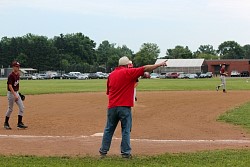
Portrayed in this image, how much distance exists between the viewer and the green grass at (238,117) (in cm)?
1420

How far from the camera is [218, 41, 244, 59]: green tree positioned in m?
176

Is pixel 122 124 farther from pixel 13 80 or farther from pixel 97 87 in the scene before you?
pixel 97 87

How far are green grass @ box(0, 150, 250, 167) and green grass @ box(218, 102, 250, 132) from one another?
4910mm

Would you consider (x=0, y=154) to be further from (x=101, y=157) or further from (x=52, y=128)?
(x=52, y=128)

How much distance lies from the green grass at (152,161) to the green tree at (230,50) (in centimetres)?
16968

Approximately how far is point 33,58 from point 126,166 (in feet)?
436

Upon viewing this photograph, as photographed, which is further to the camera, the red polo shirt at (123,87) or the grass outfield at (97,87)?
the grass outfield at (97,87)

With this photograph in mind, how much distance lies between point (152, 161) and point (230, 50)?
18242 cm

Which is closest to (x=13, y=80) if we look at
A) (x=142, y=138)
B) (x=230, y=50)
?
(x=142, y=138)

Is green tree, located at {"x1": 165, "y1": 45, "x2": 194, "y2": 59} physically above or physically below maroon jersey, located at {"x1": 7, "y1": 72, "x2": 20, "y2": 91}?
above

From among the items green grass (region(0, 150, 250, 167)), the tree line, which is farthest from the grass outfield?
the tree line

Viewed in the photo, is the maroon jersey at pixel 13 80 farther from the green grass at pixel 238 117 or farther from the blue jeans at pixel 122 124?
the green grass at pixel 238 117

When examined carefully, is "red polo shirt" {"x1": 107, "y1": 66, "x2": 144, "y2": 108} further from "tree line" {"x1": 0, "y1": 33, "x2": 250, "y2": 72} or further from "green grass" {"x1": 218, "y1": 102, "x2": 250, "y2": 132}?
"tree line" {"x1": 0, "y1": 33, "x2": 250, "y2": 72}

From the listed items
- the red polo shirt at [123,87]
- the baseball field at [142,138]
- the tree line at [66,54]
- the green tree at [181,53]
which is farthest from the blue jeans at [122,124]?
the green tree at [181,53]
